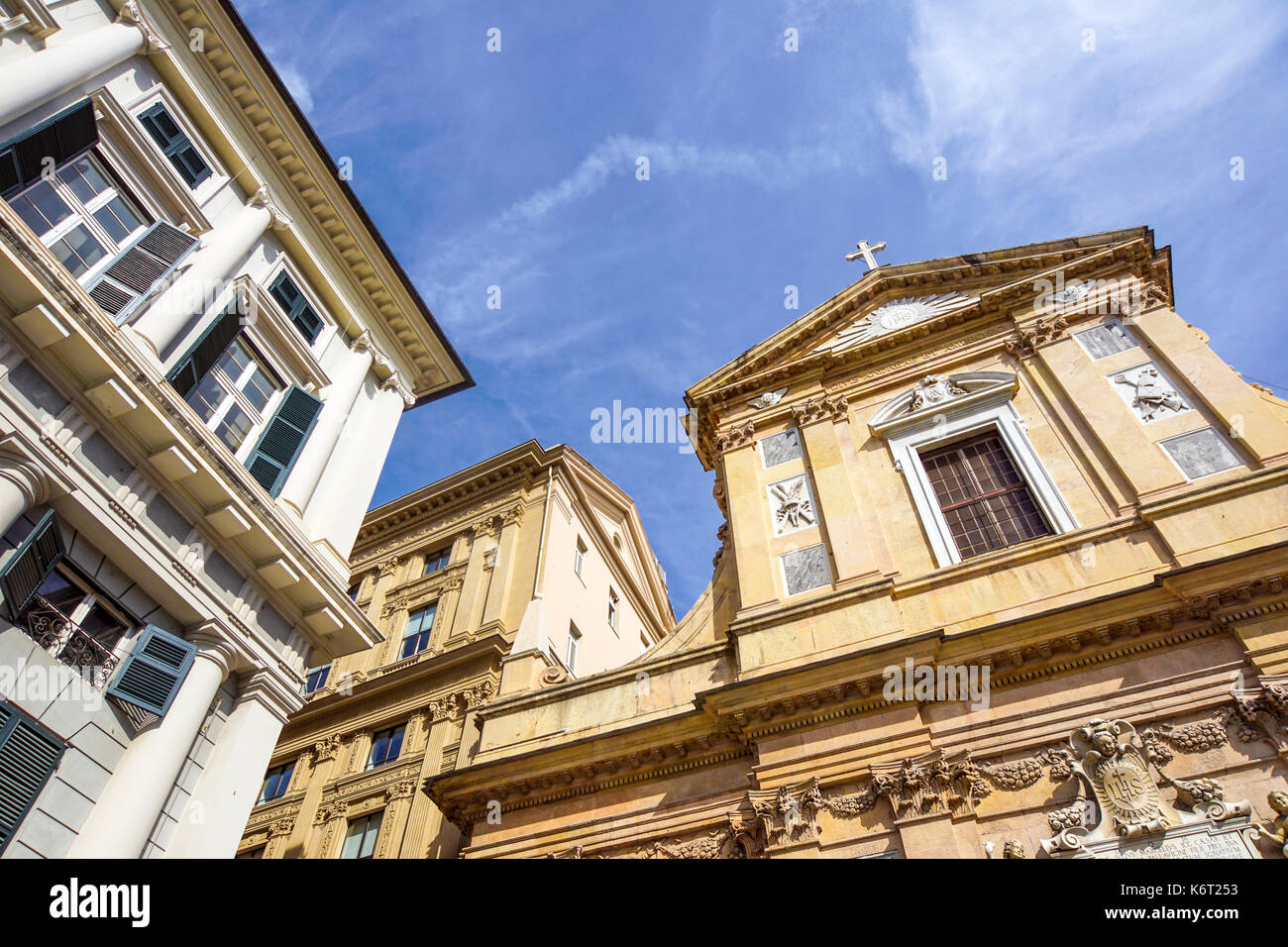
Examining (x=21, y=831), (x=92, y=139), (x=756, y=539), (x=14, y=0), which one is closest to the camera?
(x=21, y=831)

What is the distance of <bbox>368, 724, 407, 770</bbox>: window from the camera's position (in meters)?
19.4

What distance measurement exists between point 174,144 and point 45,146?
294 centimetres

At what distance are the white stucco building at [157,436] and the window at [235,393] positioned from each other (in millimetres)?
47

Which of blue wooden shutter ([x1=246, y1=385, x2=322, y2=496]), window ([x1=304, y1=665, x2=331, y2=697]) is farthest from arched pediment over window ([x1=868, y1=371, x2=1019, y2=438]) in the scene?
window ([x1=304, y1=665, x2=331, y2=697])

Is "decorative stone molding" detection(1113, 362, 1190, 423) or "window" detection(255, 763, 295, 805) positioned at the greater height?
"decorative stone molding" detection(1113, 362, 1190, 423)

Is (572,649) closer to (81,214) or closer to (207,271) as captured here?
(207,271)

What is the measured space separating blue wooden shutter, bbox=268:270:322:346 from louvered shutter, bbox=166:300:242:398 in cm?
159

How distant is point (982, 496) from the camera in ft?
47.1

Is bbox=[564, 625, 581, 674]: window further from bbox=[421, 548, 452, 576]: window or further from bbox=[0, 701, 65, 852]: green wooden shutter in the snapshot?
bbox=[0, 701, 65, 852]: green wooden shutter
